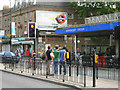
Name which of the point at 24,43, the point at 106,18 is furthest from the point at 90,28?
the point at 24,43

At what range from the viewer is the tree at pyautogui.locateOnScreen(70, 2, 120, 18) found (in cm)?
4475

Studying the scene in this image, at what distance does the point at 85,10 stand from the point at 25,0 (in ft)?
41.9

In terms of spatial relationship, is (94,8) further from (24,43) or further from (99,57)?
(99,57)

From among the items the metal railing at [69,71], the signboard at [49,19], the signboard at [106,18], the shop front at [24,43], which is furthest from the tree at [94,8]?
the metal railing at [69,71]

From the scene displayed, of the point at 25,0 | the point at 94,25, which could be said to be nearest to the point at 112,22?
the point at 94,25

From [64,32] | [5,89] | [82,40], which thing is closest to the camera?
[5,89]

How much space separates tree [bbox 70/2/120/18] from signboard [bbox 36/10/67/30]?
126 inches

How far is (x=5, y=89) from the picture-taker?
1039 cm

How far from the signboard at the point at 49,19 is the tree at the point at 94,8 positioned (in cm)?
320

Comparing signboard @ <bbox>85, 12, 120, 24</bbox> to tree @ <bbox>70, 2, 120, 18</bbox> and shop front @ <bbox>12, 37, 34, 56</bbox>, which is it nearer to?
tree @ <bbox>70, 2, 120, 18</bbox>

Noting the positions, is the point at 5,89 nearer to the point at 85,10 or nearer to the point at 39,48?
the point at 39,48

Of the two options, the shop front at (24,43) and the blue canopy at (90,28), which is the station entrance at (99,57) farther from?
the shop front at (24,43)

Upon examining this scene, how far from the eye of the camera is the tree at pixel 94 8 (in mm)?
44750

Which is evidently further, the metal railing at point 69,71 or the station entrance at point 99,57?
the station entrance at point 99,57
